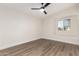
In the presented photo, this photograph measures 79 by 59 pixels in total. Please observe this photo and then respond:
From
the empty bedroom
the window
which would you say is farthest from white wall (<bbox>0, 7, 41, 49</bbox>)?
the window

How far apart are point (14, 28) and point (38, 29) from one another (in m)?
3.04

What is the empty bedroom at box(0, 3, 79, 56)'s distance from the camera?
4.28 meters

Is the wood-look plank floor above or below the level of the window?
below

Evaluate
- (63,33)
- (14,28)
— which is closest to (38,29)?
(63,33)

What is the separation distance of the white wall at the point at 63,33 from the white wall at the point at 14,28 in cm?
132

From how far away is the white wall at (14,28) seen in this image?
177 inches

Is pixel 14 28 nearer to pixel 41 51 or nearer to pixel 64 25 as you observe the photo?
pixel 41 51

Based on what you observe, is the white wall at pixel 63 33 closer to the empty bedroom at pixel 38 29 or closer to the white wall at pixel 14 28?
the empty bedroom at pixel 38 29

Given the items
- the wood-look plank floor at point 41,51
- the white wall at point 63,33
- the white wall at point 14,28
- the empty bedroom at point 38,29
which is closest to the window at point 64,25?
the empty bedroom at point 38,29

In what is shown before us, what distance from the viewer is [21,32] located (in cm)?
582

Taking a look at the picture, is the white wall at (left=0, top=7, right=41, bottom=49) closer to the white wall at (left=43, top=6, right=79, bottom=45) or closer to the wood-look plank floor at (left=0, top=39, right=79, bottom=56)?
the wood-look plank floor at (left=0, top=39, right=79, bottom=56)

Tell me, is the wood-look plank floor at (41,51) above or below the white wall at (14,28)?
below

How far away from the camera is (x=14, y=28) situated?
5.16m

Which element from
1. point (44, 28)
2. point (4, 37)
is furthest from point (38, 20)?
point (4, 37)
